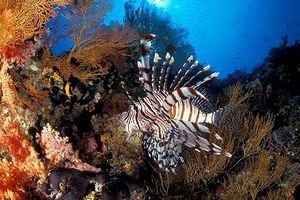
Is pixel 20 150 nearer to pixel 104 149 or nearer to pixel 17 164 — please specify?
pixel 17 164

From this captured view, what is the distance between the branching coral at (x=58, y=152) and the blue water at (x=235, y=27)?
34040 millimetres

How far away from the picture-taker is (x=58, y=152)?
338cm

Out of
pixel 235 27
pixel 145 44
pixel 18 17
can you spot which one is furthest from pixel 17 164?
pixel 235 27

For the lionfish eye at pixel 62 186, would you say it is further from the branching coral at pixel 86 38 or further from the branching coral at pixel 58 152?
the branching coral at pixel 86 38

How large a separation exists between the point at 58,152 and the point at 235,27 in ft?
162

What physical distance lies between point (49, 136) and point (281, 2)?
44.9 meters

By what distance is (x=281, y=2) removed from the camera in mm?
40438

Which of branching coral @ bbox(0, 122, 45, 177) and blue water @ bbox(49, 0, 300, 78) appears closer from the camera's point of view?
branching coral @ bbox(0, 122, 45, 177)

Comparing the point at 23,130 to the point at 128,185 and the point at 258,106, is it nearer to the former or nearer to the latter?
the point at 128,185

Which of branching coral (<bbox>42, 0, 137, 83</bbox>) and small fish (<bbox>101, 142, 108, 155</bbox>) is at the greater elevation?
branching coral (<bbox>42, 0, 137, 83</bbox>)

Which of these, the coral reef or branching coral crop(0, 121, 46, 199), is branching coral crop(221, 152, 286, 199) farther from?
branching coral crop(0, 121, 46, 199)

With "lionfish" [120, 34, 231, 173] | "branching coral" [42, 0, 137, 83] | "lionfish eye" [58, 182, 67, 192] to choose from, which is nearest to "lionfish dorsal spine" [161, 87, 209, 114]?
"lionfish" [120, 34, 231, 173]

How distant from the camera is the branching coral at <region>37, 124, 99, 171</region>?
3.39 meters

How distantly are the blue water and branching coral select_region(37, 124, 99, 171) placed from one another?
3404 cm
